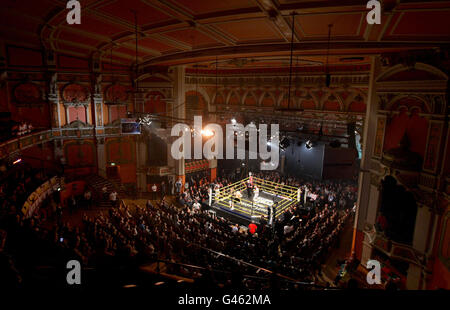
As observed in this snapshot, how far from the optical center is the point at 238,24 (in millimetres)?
7328

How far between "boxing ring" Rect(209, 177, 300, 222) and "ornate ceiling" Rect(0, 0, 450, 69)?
9313 mm

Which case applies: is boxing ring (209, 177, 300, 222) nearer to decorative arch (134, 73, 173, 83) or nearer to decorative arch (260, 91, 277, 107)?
decorative arch (260, 91, 277, 107)

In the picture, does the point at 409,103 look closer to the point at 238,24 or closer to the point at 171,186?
the point at 238,24

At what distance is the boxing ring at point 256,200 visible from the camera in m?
15.9

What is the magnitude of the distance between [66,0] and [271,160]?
20013mm

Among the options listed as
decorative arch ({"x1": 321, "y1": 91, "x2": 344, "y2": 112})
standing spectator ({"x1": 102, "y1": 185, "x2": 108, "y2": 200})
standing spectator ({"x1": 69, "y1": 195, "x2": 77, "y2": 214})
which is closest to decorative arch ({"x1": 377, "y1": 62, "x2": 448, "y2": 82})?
decorative arch ({"x1": 321, "y1": 91, "x2": 344, "y2": 112})

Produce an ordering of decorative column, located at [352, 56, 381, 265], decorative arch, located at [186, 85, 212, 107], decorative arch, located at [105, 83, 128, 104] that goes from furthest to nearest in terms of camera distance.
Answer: decorative arch, located at [186, 85, 212, 107], decorative arch, located at [105, 83, 128, 104], decorative column, located at [352, 56, 381, 265]

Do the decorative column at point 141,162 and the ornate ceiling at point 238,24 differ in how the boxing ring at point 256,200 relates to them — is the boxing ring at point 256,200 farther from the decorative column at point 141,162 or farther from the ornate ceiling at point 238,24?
the ornate ceiling at point 238,24

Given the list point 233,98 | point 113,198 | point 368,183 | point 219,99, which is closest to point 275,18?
point 368,183

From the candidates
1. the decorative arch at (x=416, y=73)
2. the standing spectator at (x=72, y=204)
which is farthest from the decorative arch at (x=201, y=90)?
the decorative arch at (x=416, y=73)

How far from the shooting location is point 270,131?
19016 millimetres

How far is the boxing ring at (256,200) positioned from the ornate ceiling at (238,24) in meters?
9.31

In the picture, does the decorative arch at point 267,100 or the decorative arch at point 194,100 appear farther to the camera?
the decorative arch at point 194,100

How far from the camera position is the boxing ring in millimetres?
15930
